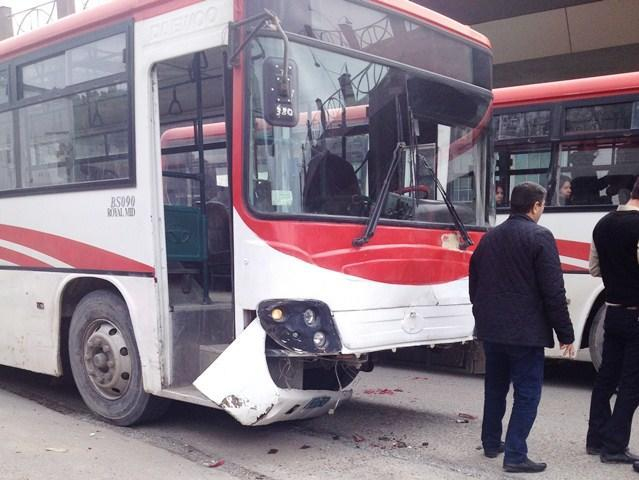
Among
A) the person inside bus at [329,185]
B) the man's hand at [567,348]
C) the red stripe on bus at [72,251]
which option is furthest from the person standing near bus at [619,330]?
the red stripe on bus at [72,251]

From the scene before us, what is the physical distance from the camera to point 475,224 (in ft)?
20.9

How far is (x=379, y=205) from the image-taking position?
17.8 ft

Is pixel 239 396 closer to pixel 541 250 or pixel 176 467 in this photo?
pixel 176 467

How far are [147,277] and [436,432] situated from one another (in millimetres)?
2579

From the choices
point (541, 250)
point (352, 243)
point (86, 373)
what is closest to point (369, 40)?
point (352, 243)

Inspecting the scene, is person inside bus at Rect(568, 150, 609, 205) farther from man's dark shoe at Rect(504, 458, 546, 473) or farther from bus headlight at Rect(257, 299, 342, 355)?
bus headlight at Rect(257, 299, 342, 355)

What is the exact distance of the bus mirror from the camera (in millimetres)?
4836

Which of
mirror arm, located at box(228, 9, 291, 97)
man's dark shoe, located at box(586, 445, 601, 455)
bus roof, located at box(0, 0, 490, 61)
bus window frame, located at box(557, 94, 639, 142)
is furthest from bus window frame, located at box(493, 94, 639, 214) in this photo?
mirror arm, located at box(228, 9, 291, 97)

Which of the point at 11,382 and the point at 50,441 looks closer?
the point at 50,441

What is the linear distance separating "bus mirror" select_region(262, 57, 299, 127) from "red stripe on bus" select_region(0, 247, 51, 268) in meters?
3.01

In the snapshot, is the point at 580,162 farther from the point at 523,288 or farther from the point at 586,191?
the point at 523,288

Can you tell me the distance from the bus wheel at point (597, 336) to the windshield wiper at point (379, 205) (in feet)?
11.1

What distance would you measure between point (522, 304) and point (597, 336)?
3.26 metres

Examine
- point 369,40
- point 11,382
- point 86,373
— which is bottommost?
point 11,382
